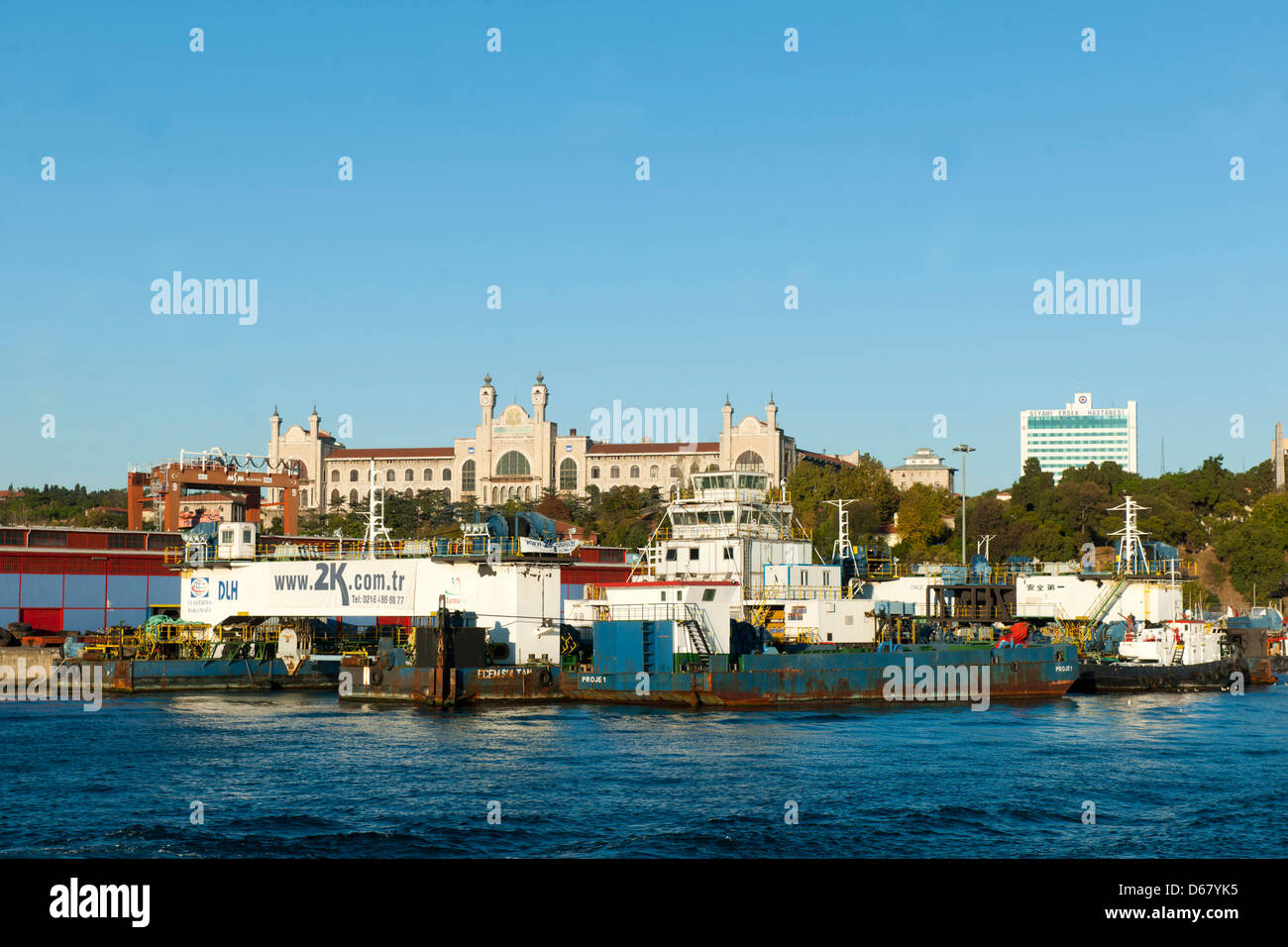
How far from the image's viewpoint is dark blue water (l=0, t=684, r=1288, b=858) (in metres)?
25.5

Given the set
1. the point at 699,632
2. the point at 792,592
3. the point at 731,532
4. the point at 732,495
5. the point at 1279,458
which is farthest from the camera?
the point at 1279,458

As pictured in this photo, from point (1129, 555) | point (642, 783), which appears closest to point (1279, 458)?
point (1129, 555)

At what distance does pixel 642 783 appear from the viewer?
1261 inches

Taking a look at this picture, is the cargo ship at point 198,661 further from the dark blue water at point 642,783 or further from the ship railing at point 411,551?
the dark blue water at point 642,783

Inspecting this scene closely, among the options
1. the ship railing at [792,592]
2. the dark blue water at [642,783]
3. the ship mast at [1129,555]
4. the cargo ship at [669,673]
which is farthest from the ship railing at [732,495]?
the ship mast at [1129,555]

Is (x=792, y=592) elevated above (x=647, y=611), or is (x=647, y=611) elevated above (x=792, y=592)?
(x=792, y=592)

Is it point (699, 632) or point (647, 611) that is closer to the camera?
point (699, 632)

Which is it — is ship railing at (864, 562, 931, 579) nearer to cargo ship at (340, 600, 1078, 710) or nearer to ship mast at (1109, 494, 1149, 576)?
ship mast at (1109, 494, 1149, 576)

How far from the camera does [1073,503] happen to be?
143125 mm

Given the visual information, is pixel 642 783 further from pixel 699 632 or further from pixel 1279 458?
pixel 1279 458

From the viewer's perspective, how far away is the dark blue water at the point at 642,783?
83.6 ft

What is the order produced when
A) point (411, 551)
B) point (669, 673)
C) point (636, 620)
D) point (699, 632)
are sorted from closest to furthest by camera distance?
1. point (669, 673)
2. point (699, 632)
3. point (636, 620)
4. point (411, 551)

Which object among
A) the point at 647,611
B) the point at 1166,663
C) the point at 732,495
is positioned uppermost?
the point at 732,495
